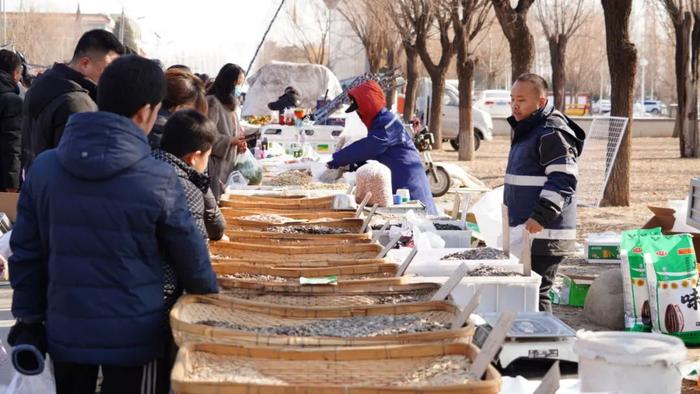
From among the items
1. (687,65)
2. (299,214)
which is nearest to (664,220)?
(299,214)

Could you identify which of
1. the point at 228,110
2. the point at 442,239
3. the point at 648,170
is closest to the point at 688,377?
the point at 442,239

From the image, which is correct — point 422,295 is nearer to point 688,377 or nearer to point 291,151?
point 688,377

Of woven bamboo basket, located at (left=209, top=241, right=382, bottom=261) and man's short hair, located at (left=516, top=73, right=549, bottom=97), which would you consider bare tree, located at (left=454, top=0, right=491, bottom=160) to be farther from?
woven bamboo basket, located at (left=209, top=241, right=382, bottom=261)

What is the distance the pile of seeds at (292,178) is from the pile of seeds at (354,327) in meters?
5.72

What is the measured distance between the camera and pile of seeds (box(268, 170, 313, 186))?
9.32 meters

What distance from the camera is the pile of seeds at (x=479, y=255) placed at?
18.2ft

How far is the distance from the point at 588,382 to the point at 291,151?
10.9 m

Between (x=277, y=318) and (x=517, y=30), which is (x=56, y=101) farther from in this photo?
(x=517, y=30)

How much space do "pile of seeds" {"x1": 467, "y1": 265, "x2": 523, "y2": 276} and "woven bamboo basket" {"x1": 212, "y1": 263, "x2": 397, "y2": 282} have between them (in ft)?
3.22

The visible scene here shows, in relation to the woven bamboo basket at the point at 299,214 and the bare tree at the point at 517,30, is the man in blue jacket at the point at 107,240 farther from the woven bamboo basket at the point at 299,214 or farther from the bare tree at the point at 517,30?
the bare tree at the point at 517,30

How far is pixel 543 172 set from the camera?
6.05m

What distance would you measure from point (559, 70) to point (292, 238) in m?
39.2

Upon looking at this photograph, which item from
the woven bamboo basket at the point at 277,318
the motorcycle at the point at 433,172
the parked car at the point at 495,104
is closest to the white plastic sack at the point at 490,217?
the woven bamboo basket at the point at 277,318

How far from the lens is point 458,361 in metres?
2.99
